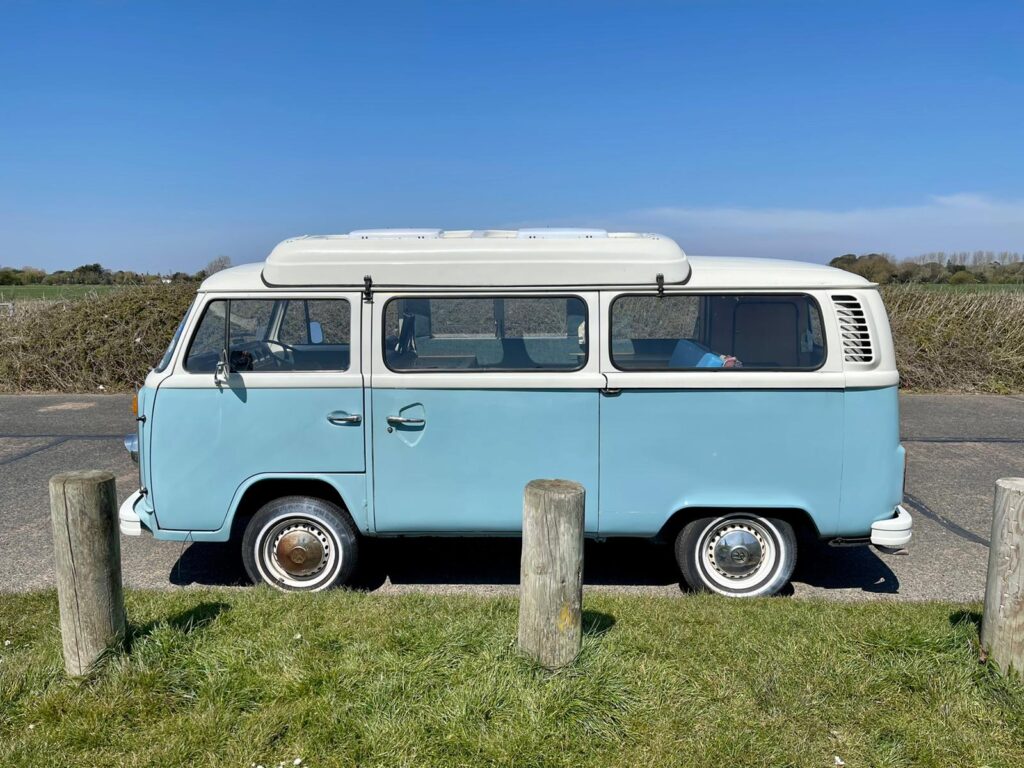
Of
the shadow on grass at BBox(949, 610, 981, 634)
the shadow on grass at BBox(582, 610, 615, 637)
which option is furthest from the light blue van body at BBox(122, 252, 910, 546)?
the shadow on grass at BBox(582, 610, 615, 637)

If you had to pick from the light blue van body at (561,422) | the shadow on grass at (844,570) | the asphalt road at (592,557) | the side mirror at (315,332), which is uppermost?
the side mirror at (315,332)

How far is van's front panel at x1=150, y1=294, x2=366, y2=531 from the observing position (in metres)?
4.84

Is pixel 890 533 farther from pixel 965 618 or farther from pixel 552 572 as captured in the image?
pixel 552 572

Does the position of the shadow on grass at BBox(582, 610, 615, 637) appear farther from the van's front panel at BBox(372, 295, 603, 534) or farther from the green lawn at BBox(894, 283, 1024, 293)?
the green lawn at BBox(894, 283, 1024, 293)

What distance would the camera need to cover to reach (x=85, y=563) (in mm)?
3553

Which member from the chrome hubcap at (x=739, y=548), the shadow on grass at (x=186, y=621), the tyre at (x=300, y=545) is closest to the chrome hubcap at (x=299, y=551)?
the tyre at (x=300, y=545)

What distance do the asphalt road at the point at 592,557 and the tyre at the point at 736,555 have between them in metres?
0.32

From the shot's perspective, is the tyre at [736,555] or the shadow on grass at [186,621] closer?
the shadow on grass at [186,621]

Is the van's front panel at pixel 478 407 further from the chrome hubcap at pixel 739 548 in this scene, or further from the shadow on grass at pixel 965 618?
the shadow on grass at pixel 965 618

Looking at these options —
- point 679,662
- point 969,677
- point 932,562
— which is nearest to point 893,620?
point 969,677

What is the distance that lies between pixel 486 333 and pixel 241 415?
156 cm

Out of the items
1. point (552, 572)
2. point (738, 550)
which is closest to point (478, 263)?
point (552, 572)

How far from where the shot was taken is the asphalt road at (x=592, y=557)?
541 cm

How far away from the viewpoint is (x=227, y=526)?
498 cm
